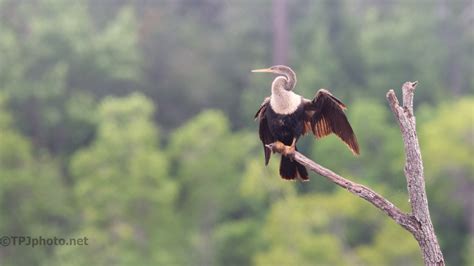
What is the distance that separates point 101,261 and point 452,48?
1692 centimetres

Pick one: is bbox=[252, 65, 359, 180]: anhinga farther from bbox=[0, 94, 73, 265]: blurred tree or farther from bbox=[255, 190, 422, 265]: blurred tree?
bbox=[0, 94, 73, 265]: blurred tree

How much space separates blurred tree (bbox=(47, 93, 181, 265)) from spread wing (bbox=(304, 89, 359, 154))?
70.2 feet

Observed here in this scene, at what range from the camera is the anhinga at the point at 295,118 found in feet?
21.4

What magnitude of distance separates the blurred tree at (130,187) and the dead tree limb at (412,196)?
2286cm

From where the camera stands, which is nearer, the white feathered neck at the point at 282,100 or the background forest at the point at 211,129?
the white feathered neck at the point at 282,100

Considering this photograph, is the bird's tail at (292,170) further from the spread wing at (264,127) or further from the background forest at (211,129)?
the background forest at (211,129)

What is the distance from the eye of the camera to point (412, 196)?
520 cm

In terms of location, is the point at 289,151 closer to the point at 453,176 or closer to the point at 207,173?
the point at 453,176

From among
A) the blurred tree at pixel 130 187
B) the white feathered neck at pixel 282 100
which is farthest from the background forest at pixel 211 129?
the white feathered neck at pixel 282 100

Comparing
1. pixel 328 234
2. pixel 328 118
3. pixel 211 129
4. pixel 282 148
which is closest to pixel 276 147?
pixel 282 148

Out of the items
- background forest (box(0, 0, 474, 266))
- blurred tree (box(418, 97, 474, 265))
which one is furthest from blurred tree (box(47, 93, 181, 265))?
blurred tree (box(418, 97, 474, 265))

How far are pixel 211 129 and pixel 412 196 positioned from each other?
83.3 ft

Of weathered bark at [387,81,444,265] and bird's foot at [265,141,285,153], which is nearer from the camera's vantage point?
weathered bark at [387,81,444,265]

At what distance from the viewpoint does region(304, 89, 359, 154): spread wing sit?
21.2 ft
